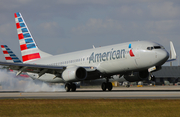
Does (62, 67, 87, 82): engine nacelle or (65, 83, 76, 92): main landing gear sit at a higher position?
(62, 67, 87, 82): engine nacelle

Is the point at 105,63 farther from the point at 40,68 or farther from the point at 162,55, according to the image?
the point at 40,68

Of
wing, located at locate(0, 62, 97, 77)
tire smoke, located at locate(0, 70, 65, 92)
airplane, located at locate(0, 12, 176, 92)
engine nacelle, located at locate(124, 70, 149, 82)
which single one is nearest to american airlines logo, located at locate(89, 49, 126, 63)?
airplane, located at locate(0, 12, 176, 92)

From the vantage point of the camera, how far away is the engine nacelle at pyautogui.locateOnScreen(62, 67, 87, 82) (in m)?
37.8

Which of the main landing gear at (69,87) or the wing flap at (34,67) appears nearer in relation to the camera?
the wing flap at (34,67)

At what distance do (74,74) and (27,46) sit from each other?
18545mm

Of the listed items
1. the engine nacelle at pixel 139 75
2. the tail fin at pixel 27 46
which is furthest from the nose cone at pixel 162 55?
the tail fin at pixel 27 46

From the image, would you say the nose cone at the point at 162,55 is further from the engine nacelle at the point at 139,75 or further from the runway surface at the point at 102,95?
the engine nacelle at the point at 139,75

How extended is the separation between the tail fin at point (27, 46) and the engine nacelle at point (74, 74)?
1559cm

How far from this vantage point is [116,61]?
37281 mm

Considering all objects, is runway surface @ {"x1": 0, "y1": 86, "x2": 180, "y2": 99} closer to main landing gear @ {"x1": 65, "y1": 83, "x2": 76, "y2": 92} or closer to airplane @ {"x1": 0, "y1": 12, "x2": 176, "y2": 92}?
airplane @ {"x1": 0, "y1": 12, "x2": 176, "y2": 92}

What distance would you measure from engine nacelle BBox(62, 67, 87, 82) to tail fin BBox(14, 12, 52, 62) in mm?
15587

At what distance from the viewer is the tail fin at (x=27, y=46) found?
53.2 metres

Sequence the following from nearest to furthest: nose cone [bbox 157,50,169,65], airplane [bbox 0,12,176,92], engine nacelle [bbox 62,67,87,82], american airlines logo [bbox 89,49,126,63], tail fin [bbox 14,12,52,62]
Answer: nose cone [bbox 157,50,169,65], airplane [bbox 0,12,176,92], american airlines logo [bbox 89,49,126,63], engine nacelle [bbox 62,67,87,82], tail fin [bbox 14,12,52,62]

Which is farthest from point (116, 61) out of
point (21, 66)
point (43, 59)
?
point (43, 59)
